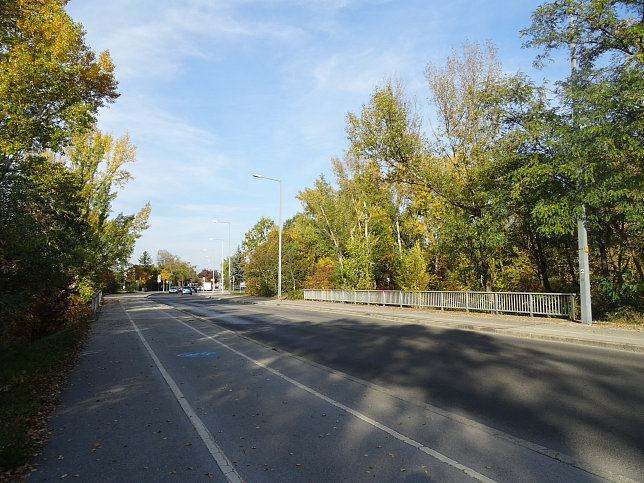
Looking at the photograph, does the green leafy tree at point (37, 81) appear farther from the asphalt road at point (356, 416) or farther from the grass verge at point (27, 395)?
the asphalt road at point (356, 416)

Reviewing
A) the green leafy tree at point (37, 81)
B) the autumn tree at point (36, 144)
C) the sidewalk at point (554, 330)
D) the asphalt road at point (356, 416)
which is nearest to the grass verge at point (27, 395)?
the asphalt road at point (356, 416)

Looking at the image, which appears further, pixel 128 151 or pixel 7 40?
pixel 128 151

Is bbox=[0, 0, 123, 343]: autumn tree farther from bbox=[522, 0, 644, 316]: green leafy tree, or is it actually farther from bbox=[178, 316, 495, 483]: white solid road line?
bbox=[522, 0, 644, 316]: green leafy tree

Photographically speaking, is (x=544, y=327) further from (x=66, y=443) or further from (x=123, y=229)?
(x=123, y=229)

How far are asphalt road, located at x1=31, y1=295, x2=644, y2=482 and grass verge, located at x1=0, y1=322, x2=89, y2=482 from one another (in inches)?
8.3

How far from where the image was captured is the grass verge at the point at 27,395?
436 centimetres

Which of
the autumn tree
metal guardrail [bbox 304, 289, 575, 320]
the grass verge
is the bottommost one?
the grass verge

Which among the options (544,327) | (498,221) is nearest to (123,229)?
(498,221)

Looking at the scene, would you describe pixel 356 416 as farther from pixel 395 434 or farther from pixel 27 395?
pixel 27 395

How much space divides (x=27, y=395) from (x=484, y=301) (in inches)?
718

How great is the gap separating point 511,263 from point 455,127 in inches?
324

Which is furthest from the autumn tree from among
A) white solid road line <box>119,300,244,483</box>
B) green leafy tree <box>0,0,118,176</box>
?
white solid road line <box>119,300,244,483</box>

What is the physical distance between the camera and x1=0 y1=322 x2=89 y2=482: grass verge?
436 centimetres

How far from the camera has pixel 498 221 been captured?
18938mm
